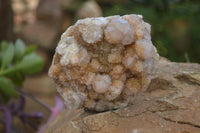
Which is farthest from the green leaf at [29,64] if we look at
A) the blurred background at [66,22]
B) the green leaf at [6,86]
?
the blurred background at [66,22]

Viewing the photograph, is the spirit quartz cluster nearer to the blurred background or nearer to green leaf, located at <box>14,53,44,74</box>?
green leaf, located at <box>14,53,44,74</box>

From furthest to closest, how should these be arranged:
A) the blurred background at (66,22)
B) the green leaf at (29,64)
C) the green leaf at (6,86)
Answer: the blurred background at (66,22) < the green leaf at (29,64) < the green leaf at (6,86)

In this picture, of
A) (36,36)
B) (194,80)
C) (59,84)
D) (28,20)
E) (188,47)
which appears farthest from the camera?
(28,20)

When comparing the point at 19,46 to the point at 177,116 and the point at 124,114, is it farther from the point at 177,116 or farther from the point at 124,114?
the point at 177,116

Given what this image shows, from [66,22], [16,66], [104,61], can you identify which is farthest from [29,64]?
[66,22]

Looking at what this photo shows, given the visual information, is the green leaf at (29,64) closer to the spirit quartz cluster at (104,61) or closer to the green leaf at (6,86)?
the green leaf at (6,86)

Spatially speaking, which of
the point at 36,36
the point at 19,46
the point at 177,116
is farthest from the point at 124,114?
the point at 36,36

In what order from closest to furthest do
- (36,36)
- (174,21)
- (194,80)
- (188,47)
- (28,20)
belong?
1. (194,80)
2. (188,47)
3. (174,21)
4. (36,36)
5. (28,20)
